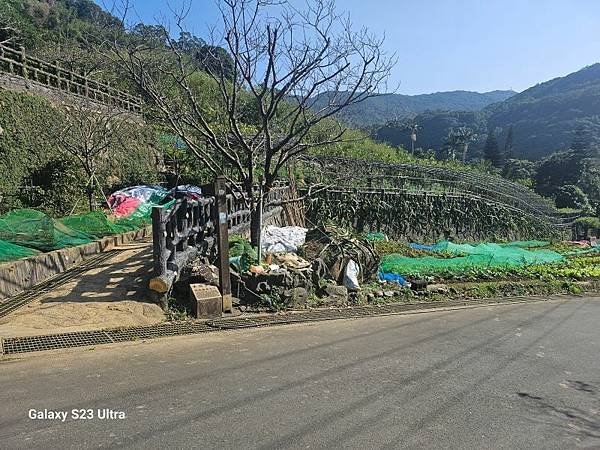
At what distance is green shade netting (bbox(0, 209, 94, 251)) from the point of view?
7.59m

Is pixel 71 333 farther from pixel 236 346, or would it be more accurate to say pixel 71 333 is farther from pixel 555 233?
pixel 555 233

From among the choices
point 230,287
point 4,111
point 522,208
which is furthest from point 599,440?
point 522,208

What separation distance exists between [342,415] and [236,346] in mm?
1948

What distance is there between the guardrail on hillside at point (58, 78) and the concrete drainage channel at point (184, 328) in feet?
46.6

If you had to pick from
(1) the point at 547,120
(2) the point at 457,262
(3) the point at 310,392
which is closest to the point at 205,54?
(3) the point at 310,392

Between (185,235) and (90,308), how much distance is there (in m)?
1.79

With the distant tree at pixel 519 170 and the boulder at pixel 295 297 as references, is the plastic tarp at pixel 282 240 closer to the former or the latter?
the boulder at pixel 295 297

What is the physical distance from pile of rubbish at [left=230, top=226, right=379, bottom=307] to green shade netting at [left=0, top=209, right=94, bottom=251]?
3.05 meters

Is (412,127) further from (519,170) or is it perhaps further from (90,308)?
(90,308)

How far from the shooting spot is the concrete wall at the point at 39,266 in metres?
6.19

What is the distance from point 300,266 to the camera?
8.02 metres

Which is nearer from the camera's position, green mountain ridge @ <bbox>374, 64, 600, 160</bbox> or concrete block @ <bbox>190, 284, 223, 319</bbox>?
concrete block @ <bbox>190, 284, 223, 319</bbox>

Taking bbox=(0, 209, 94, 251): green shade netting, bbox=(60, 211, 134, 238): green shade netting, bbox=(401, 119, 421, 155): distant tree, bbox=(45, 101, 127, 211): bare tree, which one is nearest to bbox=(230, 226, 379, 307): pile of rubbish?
bbox=(0, 209, 94, 251): green shade netting

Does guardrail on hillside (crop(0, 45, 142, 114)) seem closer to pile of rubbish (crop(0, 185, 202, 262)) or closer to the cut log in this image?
pile of rubbish (crop(0, 185, 202, 262))
